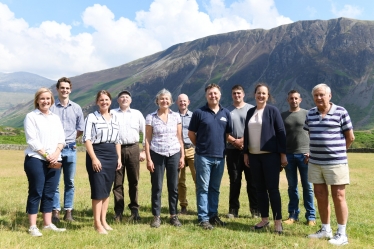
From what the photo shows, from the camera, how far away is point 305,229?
23.6ft

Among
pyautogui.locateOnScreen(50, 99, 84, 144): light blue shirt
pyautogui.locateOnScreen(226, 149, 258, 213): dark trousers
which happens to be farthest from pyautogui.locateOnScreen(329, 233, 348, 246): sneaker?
pyautogui.locateOnScreen(50, 99, 84, 144): light blue shirt

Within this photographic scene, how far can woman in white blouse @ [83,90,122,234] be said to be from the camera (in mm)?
6473

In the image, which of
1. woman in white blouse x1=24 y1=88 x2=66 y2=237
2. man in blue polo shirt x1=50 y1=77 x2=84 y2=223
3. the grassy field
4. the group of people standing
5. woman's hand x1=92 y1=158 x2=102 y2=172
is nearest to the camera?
the grassy field

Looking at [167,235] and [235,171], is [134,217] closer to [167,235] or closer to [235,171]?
[167,235]

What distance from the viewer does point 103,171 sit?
259 inches

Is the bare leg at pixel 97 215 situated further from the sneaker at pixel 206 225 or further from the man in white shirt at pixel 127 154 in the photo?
the sneaker at pixel 206 225

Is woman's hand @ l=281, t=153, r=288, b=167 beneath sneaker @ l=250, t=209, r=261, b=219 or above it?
above

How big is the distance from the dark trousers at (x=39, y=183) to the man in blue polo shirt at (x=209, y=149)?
10.0ft

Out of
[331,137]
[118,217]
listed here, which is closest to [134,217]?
[118,217]

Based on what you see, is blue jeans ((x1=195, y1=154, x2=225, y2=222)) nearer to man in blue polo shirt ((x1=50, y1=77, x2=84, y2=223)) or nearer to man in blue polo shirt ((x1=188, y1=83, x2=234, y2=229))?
man in blue polo shirt ((x1=188, y1=83, x2=234, y2=229))

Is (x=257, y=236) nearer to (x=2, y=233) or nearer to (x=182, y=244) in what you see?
(x=182, y=244)

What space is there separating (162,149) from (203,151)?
92cm

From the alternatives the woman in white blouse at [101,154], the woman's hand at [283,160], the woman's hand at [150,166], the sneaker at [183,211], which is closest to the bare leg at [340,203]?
the woman's hand at [283,160]

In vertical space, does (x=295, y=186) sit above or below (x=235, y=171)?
below
